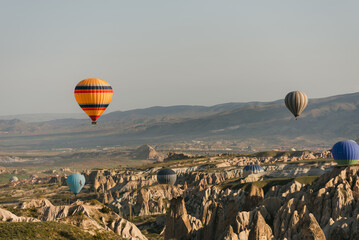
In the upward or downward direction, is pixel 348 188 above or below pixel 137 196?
above

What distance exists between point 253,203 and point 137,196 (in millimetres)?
74809

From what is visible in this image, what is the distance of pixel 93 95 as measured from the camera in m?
105

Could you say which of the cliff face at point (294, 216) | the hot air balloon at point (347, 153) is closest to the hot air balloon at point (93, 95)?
the cliff face at point (294, 216)

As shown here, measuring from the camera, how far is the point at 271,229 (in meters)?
83.1

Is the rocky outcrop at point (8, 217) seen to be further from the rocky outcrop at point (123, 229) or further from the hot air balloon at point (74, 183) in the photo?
the hot air balloon at point (74, 183)

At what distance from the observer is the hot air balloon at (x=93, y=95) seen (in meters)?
105

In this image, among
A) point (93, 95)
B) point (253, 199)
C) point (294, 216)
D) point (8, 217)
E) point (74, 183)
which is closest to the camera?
point (8, 217)

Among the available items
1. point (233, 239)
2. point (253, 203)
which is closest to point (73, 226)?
point (233, 239)

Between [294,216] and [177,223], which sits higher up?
[294,216]

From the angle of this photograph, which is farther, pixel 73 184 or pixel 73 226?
pixel 73 184

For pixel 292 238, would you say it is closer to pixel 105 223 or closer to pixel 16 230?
pixel 105 223

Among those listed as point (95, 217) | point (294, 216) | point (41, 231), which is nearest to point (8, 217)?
point (41, 231)

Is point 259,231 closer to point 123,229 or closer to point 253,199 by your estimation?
point 123,229

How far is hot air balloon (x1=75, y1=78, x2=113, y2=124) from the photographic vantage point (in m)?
105
